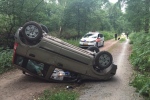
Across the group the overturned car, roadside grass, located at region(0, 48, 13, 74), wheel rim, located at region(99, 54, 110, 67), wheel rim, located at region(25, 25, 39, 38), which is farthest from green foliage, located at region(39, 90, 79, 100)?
roadside grass, located at region(0, 48, 13, 74)

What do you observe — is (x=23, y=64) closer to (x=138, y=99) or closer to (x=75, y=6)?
(x=138, y=99)

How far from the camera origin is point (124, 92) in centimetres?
688

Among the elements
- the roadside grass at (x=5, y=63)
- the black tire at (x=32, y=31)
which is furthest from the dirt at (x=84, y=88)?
the black tire at (x=32, y=31)

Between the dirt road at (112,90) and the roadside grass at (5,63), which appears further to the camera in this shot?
the roadside grass at (5,63)

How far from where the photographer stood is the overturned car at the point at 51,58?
7816 mm

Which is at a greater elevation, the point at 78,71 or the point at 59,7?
the point at 59,7

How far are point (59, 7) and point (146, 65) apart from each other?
1821 cm

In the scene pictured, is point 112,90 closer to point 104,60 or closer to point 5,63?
point 104,60

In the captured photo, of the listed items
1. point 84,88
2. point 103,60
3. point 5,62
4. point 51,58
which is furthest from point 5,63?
point 103,60

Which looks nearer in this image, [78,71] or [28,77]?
[78,71]

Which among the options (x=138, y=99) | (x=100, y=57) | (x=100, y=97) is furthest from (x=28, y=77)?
(x=138, y=99)

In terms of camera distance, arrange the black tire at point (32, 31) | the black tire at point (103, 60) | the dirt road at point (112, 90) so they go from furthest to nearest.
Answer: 1. the black tire at point (103, 60)
2. the black tire at point (32, 31)
3. the dirt road at point (112, 90)

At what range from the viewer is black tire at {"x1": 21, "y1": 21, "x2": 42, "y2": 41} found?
779 cm

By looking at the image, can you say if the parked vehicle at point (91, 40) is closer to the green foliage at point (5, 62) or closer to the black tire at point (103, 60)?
the green foliage at point (5, 62)
